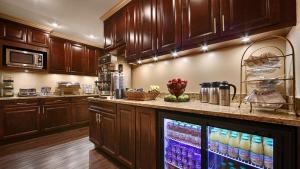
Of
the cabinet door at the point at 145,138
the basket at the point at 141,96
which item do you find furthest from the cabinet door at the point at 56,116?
the cabinet door at the point at 145,138

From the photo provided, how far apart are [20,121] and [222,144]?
3819 mm

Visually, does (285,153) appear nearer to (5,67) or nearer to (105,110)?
(105,110)

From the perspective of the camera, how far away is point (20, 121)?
3123mm

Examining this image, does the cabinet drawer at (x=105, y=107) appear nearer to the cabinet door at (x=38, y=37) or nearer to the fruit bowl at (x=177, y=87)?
the fruit bowl at (x=177, y=87)

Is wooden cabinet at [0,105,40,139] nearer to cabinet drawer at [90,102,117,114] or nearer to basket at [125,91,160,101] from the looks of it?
cabinet drawer at [90,102,117,114]

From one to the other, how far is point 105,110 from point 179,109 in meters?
1.38

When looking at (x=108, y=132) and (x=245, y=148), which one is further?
(x=108, y=132)

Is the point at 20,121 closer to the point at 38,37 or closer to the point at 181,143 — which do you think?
the point at 38,37

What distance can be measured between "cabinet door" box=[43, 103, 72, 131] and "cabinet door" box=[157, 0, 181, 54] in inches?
122

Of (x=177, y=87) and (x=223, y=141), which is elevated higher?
(x=177, y=87)

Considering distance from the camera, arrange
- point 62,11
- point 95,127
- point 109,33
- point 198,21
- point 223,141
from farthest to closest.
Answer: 1. point 109,33
2. point 62,11
3. point 95,127
4. point 198,21
5. point 223,141

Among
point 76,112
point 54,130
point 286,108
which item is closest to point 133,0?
point 286,108

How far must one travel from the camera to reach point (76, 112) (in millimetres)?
4090

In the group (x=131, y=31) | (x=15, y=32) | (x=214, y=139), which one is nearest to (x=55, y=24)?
(x=15, y=32)
